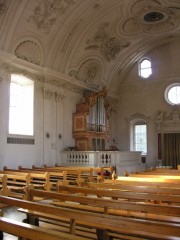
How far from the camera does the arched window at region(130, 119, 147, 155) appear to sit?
18.0 metres

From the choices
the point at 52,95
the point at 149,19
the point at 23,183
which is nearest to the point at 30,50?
the point at 52,95

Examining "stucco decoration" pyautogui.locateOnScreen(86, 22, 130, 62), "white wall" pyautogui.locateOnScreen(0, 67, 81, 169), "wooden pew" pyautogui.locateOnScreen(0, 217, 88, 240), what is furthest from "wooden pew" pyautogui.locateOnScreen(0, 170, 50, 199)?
"stucco decoration" pyautogui.locateOnScreen(86, 22, 130, 62)

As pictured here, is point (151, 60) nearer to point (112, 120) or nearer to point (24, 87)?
point (112, 120)

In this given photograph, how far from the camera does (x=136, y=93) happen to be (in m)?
18.4

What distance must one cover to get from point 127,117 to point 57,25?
26.3 feet

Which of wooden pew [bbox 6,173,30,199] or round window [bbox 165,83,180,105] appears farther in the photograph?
round window [bbox 165,83,180,105]

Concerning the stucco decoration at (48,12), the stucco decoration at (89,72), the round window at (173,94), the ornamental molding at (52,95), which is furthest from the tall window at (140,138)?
the stucco decoration at (48,12)

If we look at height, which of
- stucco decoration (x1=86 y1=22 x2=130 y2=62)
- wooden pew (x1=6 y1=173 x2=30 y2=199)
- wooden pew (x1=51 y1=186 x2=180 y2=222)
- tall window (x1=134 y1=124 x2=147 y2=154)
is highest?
stucco decoration (x1=86 y1=22 x2=130 y2=62)

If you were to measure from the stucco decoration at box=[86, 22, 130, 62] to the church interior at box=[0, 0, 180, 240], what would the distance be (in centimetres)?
7

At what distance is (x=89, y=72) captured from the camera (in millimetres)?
16375

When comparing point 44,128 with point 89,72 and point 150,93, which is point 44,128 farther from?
point 150,93

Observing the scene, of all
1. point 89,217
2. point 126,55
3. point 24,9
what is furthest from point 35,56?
point 89,217

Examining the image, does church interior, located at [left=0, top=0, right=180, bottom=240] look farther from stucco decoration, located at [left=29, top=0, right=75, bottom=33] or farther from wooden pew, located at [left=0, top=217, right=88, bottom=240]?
wooden pew, located at [left=0, top=217, right=88, bottom=240]

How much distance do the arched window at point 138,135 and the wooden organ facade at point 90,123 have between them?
3.27 metres
